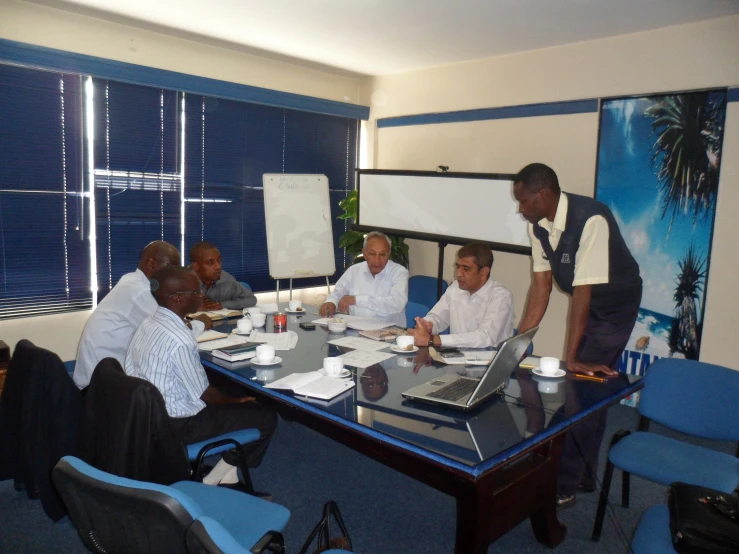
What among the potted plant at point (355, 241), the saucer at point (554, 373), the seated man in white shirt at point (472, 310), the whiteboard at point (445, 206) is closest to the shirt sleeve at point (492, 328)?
the seated man in white shirt at point (472, 310)

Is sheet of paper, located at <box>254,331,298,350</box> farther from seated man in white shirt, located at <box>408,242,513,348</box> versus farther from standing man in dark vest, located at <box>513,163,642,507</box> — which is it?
standing man in dark vest, located at <box>513,163,642,507</box>

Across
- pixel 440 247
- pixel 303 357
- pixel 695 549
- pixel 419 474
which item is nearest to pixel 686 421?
pixel 695 549

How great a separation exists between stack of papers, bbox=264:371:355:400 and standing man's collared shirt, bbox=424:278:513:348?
2.67 ft

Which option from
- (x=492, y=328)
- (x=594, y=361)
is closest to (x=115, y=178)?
(x=492, y=328)

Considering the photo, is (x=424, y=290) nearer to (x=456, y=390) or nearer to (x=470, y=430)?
(x=456, y=390)

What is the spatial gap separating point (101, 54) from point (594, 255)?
3.86m

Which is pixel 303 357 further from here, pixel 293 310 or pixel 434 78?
pixel 434 78

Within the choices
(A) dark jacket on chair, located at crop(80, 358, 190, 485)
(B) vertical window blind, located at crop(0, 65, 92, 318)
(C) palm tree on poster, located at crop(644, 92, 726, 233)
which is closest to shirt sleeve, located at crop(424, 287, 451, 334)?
(A) dark jacket on chair, located at crop(80, 358, 190, 485)

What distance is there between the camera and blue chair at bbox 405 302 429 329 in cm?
355

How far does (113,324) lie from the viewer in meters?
2.71

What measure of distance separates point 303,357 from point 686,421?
1.70 meters

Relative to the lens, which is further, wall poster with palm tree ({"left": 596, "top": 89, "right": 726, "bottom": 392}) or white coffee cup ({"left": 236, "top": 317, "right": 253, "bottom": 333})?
wall poster with palm tree ({"left": 596, "top": 89, "right": 726, "bottom": 392})

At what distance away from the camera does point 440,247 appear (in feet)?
16.1

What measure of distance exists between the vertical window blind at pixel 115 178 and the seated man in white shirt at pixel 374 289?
1751mm
